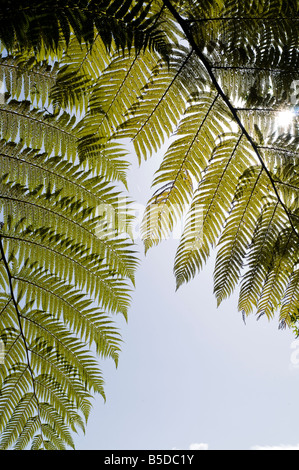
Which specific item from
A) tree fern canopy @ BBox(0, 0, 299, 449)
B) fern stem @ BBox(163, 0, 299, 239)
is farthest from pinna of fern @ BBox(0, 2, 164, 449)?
fern stem @ BBox(163, 0, 299, 239)

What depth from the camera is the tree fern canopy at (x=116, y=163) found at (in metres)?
1.10

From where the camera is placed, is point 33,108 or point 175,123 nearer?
point 175,123

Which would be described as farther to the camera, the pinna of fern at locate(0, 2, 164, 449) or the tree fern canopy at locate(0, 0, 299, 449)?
the pinna of fern at locate(0, 2, 164, 449)

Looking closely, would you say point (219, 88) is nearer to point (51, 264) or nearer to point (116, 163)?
point (116, 163)

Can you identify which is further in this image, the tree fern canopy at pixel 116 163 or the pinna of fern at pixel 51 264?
the pinna of fern at pixel 51 264

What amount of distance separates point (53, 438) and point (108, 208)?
A: 1235 millimetres

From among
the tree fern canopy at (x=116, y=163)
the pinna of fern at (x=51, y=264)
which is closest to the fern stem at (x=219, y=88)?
the tree fern canopy at (x=116, y=163)

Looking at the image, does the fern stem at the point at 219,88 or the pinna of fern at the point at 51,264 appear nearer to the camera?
the fern stem at the point at 219,88

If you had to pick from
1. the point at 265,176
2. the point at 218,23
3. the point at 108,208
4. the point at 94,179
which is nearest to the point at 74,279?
the point at 108,208

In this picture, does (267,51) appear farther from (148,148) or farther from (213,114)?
(148,148)

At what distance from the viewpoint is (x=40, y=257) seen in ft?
5.86

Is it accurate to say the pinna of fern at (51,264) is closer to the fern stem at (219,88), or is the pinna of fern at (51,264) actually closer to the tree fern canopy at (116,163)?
the tree fern canopy at (116,163)

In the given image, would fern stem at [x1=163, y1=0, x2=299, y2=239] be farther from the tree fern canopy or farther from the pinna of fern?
the pinna of fern

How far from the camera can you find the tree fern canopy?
1.10m
